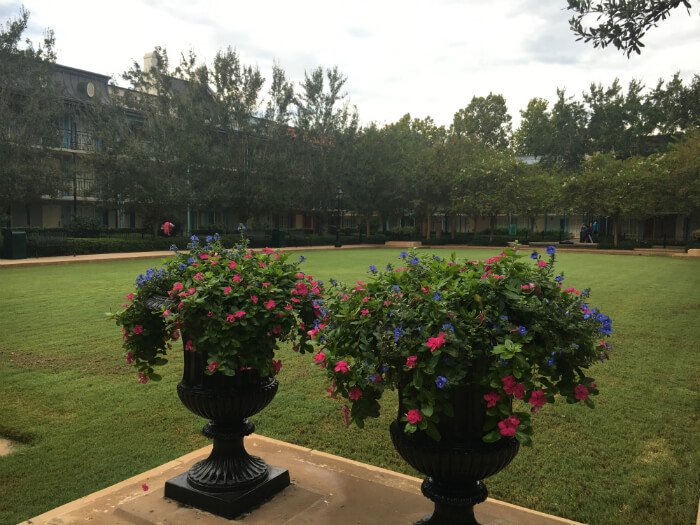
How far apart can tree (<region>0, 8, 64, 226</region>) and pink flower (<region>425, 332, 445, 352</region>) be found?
2665 cm

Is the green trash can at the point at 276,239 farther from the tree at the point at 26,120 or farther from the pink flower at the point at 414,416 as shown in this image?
the pink flower at the point at 414,416

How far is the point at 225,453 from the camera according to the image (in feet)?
11.1

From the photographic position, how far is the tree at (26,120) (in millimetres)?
24531

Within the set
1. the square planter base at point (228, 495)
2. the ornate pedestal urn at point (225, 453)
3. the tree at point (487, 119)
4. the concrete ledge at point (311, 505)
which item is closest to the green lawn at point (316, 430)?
the concrete ledge at point (311, 505)

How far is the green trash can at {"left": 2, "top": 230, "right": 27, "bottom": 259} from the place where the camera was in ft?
71.5

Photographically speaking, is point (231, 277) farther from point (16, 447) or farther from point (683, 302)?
point (683, 302)

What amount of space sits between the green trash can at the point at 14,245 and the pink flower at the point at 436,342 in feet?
77.8

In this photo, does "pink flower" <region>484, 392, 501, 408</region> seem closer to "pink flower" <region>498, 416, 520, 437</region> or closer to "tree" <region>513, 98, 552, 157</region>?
"pink flower" <region>498, 416, 520, 437</region>

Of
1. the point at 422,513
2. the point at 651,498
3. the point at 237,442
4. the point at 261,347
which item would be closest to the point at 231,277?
the point at 261,347

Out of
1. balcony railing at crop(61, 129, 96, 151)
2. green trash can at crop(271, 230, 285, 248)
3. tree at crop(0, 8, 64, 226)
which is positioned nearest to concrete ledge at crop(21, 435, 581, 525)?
tree at crop(0, 8, 64, 226)

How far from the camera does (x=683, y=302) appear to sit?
12.3 meters

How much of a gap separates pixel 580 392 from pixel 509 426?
0.35m

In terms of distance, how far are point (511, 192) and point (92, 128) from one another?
1091 inches

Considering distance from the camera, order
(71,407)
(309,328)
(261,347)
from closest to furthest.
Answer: (261,347), (309,328), (71,407)
